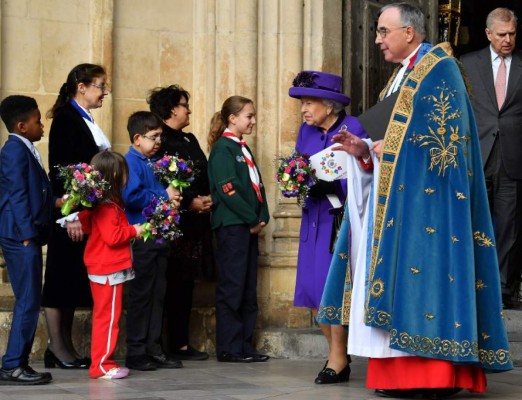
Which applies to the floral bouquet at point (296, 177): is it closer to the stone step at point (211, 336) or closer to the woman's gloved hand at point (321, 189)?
the woman's gloved hand at point (321, 189)

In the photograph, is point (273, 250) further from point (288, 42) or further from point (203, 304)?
point (288, 42)

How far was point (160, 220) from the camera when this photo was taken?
8.02m

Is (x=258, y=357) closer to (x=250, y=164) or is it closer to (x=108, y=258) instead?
(x=250, y=164)

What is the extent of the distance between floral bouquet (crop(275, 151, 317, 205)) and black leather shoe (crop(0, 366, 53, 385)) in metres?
1.85

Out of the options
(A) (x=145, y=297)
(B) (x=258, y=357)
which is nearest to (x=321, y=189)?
(A) (x=145, y=297)

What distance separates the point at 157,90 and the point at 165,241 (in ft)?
4.18

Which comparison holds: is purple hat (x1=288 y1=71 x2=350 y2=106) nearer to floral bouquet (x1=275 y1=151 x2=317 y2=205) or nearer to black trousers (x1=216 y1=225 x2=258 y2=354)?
floral bouquet (x1=275 y1=151 x2=317 y2=205)

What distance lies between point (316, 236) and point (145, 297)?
1.17 metres

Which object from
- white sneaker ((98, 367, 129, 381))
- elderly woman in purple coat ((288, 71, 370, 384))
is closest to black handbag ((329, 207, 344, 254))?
elderly woman in purple coat ((288, 71, 370, 384))

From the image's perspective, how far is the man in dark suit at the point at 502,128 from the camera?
988 centimetres

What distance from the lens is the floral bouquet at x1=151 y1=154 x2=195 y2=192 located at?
28.0ft

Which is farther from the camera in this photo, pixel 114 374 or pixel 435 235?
pixel 114 374

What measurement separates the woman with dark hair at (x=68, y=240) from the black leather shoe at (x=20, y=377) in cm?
85

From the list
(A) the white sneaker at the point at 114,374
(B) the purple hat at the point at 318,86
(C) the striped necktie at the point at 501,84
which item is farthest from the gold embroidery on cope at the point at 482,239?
(C) the striped necktie at the point at 501,84
